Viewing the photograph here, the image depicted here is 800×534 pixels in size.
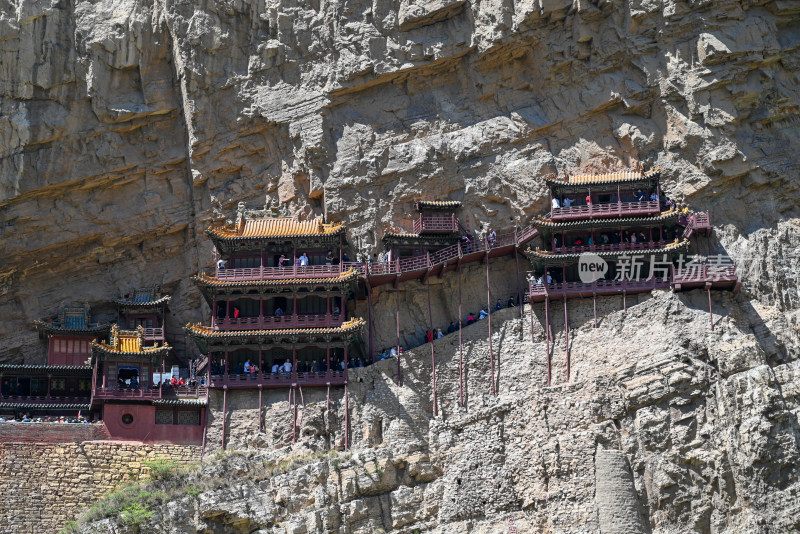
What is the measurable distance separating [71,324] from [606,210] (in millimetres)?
26661

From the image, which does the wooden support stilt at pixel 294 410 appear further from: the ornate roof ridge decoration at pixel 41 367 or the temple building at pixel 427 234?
the ornate roof ridge decoration at pixel 41 367

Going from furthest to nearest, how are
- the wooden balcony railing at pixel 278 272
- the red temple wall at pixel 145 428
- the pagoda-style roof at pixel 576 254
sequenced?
1. the wooden balcony railing at pixel 278 272
2. the pagoda-style roof at pixel 576 254
3. the red temple wall at pixel 145 428

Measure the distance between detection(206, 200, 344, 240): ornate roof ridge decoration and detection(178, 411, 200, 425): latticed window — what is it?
8.52 meters

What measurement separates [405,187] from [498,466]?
17169 millimetres

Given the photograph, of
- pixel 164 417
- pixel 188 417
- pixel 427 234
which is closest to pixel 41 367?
pixel 164 417

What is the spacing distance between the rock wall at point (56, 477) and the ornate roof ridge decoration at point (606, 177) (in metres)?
22.3

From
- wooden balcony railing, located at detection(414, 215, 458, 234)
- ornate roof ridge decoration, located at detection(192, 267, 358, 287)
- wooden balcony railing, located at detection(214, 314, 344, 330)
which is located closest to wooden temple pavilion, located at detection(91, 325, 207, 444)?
wooden balcony railing, located at detection(214, 314, 344, 330)

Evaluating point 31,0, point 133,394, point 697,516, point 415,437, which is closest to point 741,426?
point 697,516

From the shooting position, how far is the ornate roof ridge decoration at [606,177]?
200 ft

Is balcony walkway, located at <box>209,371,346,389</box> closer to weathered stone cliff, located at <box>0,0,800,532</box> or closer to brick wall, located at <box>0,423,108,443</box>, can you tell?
weathered stone cliff, located at <box>0,0,800,532</box>

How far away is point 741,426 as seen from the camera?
4981 cm

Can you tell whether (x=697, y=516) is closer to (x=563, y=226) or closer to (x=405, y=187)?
(x=563, y=226)

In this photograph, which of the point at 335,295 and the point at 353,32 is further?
the point at 353,32

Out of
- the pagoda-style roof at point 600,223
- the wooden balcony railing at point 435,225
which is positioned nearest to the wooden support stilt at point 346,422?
the wooden balcony railing at point 435,225
